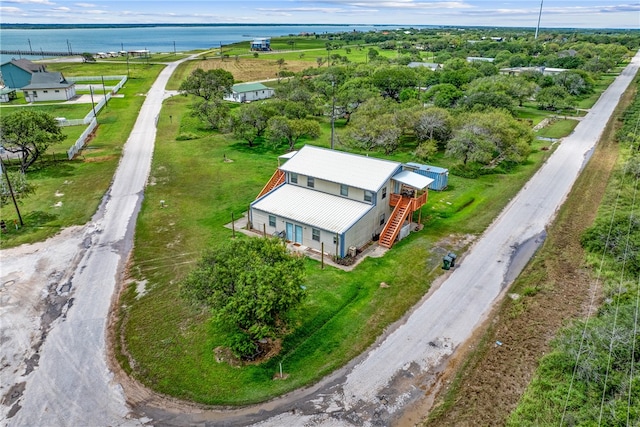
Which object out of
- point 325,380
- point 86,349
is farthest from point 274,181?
point 325,380

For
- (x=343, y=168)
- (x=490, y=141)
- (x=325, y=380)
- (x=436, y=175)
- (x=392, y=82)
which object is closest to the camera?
(x=325, y=380)

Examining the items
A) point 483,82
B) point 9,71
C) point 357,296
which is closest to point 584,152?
point 483,82

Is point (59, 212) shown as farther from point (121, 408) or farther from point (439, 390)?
point (439, 390)

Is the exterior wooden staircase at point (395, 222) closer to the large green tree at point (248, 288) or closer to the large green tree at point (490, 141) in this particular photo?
the large green tree at point (248, 288)

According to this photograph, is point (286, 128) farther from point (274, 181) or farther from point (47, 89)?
point (47, 89)

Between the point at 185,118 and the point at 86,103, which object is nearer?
the point at 185,118

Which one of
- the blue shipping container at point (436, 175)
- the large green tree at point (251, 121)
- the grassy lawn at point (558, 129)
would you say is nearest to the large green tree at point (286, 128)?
the large green tree at point (251, 121)
